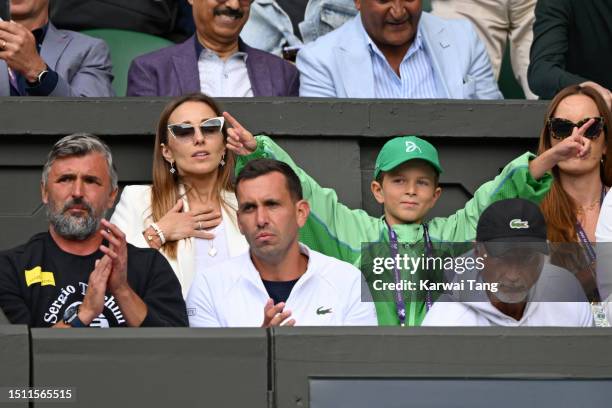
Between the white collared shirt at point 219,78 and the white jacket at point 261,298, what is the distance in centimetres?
179

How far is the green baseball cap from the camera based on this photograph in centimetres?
817

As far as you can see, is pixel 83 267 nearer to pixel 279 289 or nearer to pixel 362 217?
pixel 279 289

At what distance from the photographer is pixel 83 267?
7.63m

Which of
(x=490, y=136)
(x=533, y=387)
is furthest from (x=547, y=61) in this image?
(x=533, y=387)

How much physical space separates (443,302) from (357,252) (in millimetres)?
768

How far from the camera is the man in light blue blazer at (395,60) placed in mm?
9305

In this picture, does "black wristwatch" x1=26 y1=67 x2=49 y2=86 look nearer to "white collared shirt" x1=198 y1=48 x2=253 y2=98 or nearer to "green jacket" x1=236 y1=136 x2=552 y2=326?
"white collared shirt" x1=198 y1=48 x2=253 y2=98

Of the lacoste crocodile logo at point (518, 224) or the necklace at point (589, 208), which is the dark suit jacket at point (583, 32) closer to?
the necklace at point (589, 208)

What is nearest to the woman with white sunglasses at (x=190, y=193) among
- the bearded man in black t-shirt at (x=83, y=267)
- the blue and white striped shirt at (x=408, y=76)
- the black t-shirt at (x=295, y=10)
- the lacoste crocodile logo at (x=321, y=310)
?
the bearded man in black t-shirt at (x=83, y=267)

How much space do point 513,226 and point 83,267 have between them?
1737 millimetres

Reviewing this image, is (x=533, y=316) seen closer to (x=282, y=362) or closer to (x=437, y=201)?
(x=282, y=362)

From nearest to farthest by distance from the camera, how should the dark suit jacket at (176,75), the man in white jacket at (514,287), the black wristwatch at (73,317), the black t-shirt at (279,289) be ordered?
the black wristwatch at (73,317), the man in white jacket at (514,287), the black t-shirt at (279,289), the dark suit jacket at (176,75)

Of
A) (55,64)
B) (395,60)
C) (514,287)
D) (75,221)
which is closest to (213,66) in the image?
(55,64)

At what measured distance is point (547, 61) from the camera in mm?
9547
